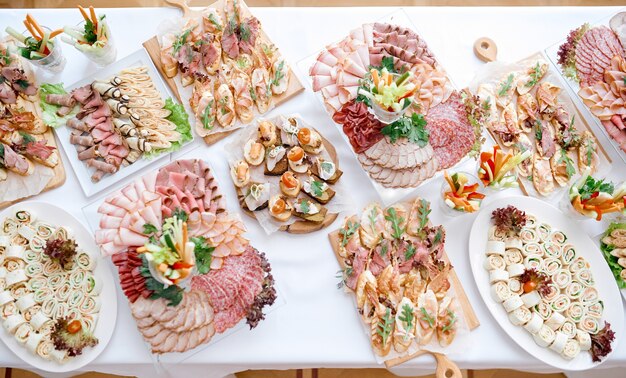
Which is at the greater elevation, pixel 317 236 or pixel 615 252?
pixel 317 236

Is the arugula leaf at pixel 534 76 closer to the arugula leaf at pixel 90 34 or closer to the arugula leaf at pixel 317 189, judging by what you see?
the arugula leaf at pixel 317 189

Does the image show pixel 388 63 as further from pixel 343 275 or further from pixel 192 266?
pixel 192 266

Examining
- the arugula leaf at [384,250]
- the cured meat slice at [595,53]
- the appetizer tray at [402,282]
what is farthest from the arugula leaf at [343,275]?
the cured meat slice at [595,53]

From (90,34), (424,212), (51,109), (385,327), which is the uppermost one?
(90,34)

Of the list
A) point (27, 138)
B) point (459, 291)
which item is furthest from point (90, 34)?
point (459, 291)

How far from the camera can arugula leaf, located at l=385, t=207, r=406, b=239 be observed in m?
2.00

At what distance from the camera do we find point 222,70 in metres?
2.19

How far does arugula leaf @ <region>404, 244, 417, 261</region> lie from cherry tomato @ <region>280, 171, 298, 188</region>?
0.48 meters

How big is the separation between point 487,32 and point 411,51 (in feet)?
1.54

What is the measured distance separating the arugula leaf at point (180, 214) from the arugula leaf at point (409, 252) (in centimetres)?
80

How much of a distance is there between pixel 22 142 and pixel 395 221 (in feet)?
4.70

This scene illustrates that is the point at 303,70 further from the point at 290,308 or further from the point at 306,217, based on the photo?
the point at 290,308

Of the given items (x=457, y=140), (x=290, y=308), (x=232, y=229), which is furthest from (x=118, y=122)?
(x=457, y=140)

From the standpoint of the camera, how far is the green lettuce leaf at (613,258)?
80.1 inches
